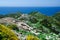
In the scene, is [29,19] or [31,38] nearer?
[31,38]

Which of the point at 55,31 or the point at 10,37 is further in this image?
the point at 55,31

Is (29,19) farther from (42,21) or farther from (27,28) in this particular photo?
(27,28)

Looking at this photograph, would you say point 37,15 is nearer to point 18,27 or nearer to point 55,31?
point 55,31

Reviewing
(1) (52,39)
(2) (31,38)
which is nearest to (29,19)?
(1) (52,39)

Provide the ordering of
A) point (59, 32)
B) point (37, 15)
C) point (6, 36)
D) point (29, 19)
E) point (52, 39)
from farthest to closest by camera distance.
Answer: point (37, 15)
point (29, 19)
point (59, 32)
point (52, 39)
point (6, 36)

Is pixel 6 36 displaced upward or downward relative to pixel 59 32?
upward

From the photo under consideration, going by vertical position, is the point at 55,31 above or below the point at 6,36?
below

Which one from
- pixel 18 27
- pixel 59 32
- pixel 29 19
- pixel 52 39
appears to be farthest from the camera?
pixel 29 19

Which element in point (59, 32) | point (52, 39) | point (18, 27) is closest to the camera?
point (52, 39)

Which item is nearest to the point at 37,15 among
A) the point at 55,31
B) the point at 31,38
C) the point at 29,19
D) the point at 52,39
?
the point at 29,19
